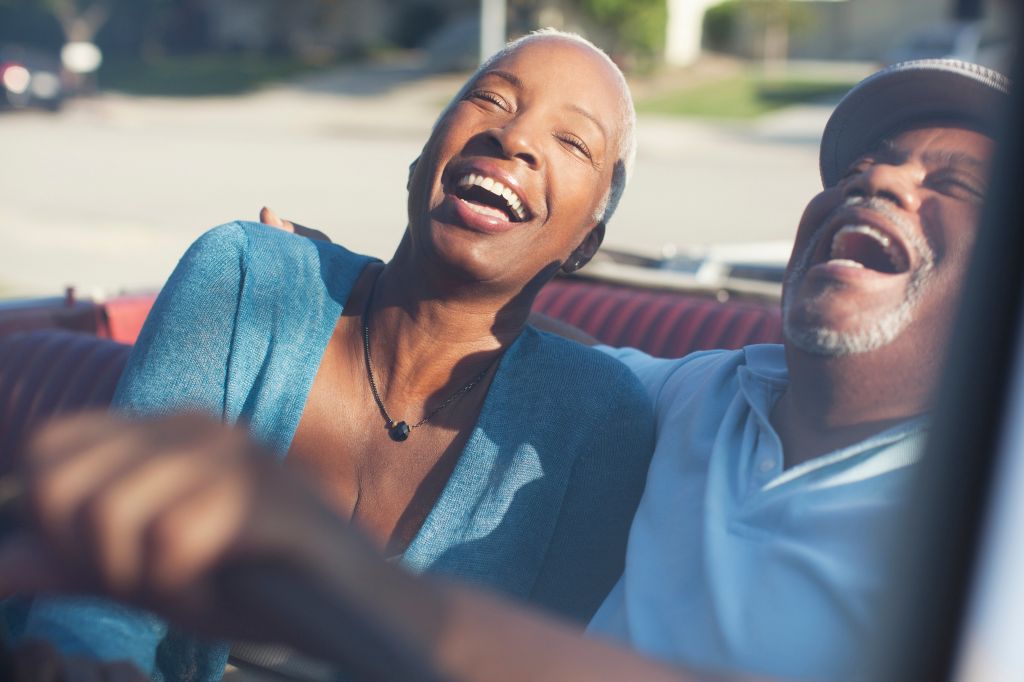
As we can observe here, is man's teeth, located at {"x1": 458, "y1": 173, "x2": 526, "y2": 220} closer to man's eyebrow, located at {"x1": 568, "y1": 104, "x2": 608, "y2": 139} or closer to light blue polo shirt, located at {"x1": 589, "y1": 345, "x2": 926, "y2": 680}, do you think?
man's eyebrow, located at {"x1": 568, "y1": 104, "x2": 608, "y2": 139}

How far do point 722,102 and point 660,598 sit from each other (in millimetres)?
23969

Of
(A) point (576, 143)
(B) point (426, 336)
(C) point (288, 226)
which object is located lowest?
(B) point (426, 336)

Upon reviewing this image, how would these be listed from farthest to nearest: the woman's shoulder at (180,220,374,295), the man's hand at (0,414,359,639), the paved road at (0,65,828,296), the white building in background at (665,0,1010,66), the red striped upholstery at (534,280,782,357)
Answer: the white building in background at (665,0,1010,66), the paved road at (0,65,828,296), the red striped upholstery at (534,280,782,357), the woman's shoulder at (180,220,374,295), the man's hand at (0,414,359,639)

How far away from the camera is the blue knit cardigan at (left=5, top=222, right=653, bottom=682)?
2115 millimetres

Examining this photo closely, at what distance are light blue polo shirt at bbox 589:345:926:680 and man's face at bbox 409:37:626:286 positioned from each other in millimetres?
445

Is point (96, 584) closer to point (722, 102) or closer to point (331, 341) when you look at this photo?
point (331, 341)

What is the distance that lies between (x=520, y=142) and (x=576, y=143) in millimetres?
124

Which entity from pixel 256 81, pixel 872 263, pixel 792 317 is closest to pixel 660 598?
pixel 792 317

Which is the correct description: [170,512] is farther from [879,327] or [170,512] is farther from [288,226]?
[288,226]

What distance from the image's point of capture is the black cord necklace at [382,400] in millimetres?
2336

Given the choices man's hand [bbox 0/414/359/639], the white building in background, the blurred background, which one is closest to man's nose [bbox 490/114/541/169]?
the blurred background

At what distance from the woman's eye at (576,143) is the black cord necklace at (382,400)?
1.42 ft

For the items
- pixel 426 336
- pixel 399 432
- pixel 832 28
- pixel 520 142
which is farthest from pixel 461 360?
pixel 832 28

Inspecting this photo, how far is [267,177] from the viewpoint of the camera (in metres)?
14.2
